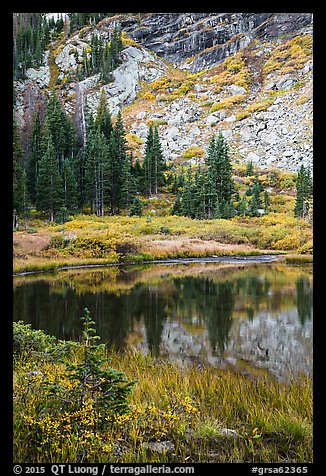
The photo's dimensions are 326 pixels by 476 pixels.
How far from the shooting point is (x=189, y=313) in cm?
631

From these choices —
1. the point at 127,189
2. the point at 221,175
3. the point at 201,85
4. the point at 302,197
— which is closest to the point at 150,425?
the point at 127,189

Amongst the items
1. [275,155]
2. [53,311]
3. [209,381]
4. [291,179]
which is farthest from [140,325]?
[275,155]

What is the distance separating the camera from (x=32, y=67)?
32.0 metres

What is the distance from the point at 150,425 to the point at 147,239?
366 inches

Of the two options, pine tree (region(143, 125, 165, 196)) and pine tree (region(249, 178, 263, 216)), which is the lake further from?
pine tree (region(143, 125, 165, 196))

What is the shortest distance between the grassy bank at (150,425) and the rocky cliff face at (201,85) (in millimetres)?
15267

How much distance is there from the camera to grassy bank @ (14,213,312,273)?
10.3 m

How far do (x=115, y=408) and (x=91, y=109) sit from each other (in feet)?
76.8

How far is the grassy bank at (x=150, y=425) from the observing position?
2.18m

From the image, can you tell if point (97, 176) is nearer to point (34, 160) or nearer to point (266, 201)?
point (34, 160)

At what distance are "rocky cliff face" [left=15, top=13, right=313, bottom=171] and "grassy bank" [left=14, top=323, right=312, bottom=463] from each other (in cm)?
1527

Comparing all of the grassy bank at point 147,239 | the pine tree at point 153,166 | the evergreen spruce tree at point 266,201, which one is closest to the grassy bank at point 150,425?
the grassy bank at point 147,239

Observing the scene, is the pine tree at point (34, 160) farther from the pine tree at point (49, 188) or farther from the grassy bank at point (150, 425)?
the grassy bank at point (150, 425)
